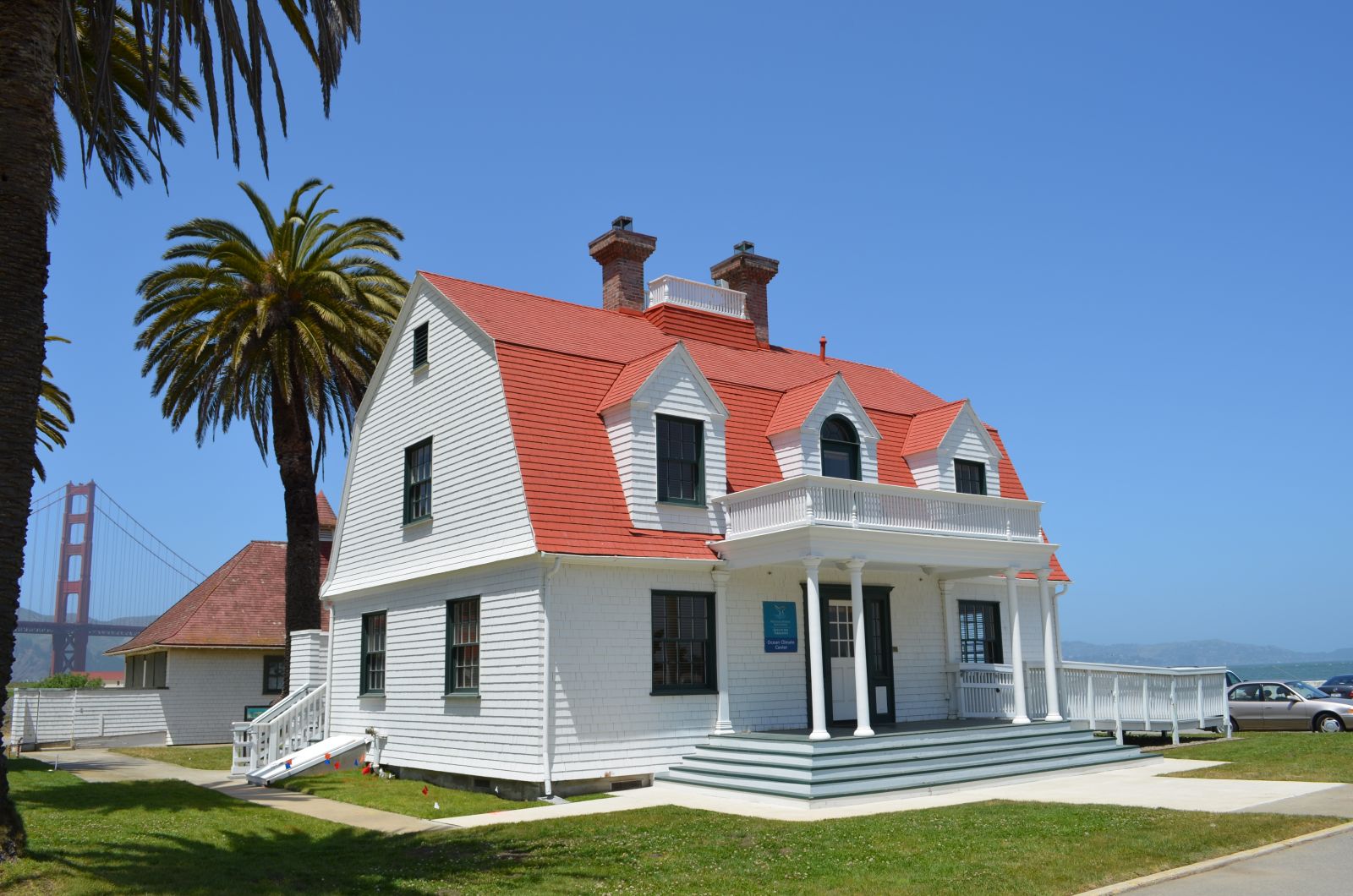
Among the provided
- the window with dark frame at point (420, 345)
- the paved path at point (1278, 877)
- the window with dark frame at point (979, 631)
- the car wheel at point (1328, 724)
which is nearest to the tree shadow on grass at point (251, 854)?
the paved path at point (1278, 877)

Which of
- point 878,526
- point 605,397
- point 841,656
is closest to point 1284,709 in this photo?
point 841,656

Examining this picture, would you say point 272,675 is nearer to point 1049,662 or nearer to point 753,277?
point 753,277

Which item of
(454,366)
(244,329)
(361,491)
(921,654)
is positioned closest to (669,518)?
(454,366)

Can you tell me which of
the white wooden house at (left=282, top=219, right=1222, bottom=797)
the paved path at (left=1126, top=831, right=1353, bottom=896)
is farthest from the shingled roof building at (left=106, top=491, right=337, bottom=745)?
the paved path at (left=1126, top=831, right=1353, bottom=896)

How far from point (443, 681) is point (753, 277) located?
1315 cm

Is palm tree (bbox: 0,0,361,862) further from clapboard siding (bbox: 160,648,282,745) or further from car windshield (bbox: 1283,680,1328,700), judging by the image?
car windshield (bbox: 1283,680,1328,700)

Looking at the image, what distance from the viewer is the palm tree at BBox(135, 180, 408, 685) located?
1059 inches

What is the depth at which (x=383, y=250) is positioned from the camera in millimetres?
28797

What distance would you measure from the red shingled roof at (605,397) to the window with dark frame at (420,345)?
1.04 metres

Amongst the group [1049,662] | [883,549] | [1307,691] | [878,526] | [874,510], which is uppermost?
[874,510]

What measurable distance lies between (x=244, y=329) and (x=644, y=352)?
33.2ft

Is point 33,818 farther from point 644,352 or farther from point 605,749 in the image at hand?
point 644,352

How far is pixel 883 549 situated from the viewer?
1911cm

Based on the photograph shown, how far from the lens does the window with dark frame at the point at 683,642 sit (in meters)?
18.8
